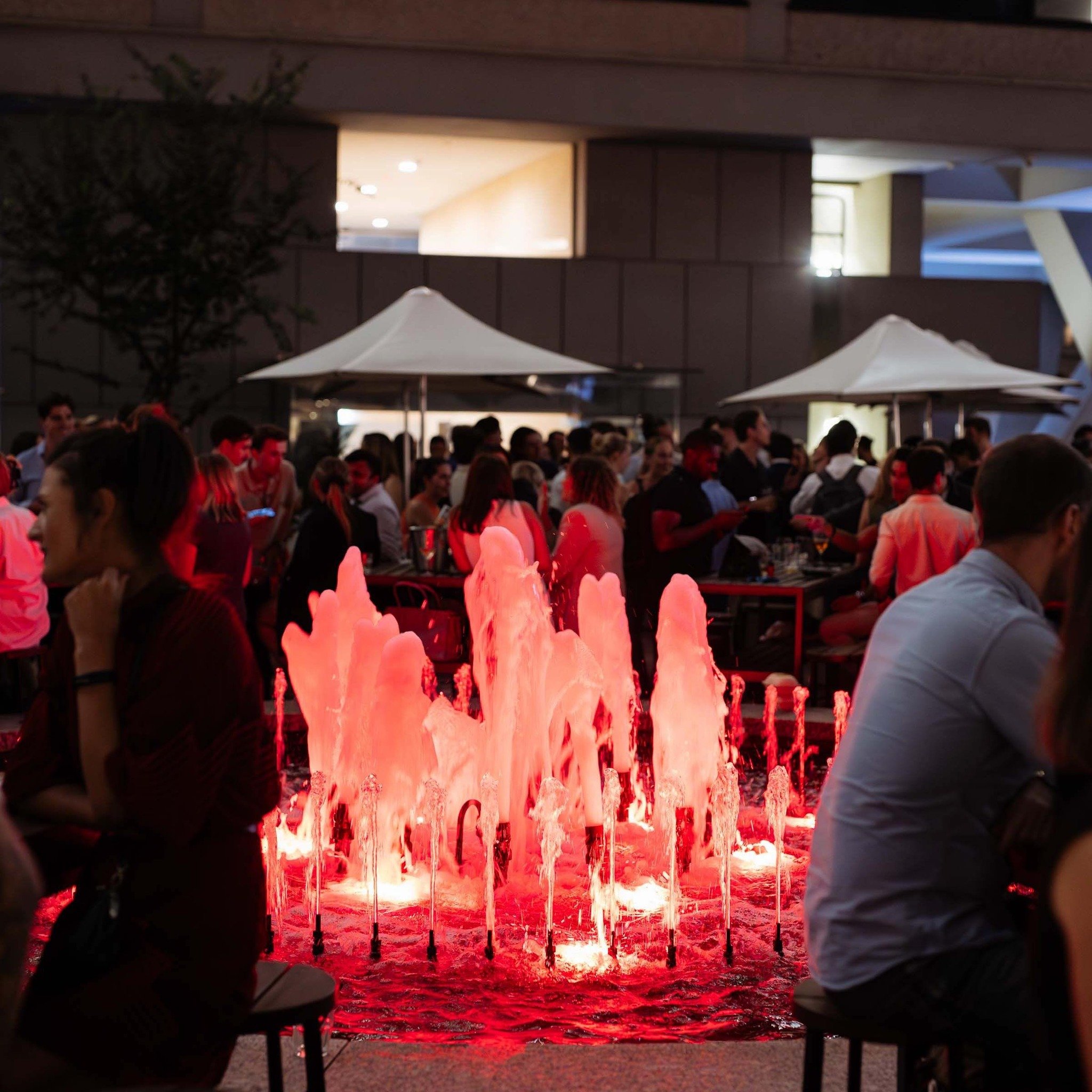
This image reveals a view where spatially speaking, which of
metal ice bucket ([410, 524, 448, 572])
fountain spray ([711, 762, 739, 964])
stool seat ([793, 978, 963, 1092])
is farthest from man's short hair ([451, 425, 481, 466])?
stool seat ([793, 978, 963, 1092])

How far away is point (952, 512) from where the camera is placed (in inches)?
342

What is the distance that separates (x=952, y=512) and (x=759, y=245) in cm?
1600

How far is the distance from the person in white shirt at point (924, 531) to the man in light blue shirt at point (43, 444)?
18.8 feet

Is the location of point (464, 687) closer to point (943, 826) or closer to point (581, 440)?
point (581, 440)

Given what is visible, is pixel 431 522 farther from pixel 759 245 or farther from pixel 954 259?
pixel 954 259

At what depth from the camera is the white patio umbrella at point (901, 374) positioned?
13.1 metres

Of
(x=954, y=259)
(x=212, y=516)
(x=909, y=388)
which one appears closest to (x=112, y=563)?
(x=212, y=516)

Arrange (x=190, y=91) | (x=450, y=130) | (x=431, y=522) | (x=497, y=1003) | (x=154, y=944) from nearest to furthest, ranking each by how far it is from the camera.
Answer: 1. (x=154, y=944)
2. (x=497, y=1003)
3. (x=431, y=522)
4. (x=190, y=91)
5. (x=450, y=130)

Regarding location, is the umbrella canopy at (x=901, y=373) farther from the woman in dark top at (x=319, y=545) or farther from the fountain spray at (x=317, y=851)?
the fountain spray at (x=317, y=851)

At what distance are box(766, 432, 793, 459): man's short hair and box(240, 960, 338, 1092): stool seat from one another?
1294 centimetres

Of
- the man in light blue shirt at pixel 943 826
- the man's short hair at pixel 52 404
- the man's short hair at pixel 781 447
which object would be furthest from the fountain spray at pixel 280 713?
the man's short hair at pixel 781 447

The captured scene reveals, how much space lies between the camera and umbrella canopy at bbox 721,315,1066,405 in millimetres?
13086

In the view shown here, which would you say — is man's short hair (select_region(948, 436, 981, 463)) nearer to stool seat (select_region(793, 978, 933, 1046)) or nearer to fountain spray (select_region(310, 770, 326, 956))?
fountain spray (select_region(310, 770, 326, 956))

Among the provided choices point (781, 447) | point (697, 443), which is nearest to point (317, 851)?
point (697, 443)
